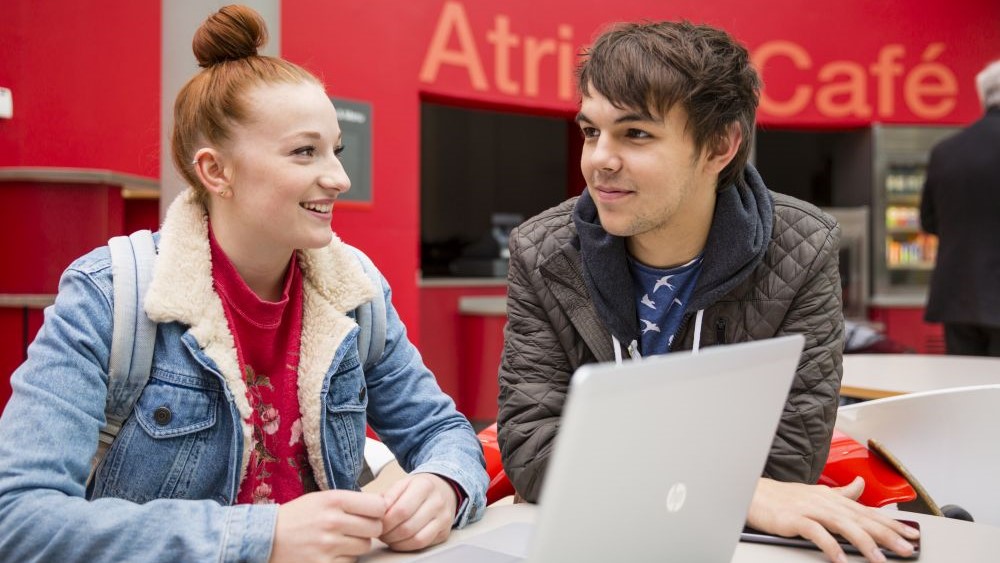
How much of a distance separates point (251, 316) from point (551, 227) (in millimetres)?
637

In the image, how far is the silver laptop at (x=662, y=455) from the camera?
0.75 m

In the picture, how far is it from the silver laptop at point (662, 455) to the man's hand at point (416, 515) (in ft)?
1.29

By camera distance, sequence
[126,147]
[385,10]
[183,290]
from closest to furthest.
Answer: [183,290] < [126,147] < [385,10]

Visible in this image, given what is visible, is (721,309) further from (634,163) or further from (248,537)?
(248,537)

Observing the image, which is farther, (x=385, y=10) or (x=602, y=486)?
(x=385, y=10)

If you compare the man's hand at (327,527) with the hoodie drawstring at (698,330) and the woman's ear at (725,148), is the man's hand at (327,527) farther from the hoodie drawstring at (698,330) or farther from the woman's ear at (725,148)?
the woman's ear at (725,148)

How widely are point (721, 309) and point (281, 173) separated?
2.73 feet

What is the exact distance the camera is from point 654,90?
65.9 inches

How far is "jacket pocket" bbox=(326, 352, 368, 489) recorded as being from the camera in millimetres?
1605

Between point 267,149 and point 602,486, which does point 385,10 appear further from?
point 602,486

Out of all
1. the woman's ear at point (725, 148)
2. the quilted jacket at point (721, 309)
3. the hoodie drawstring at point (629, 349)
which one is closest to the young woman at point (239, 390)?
the quilted jacket at point (721, 309)

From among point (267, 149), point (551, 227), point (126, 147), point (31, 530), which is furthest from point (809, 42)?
point (31, 530)

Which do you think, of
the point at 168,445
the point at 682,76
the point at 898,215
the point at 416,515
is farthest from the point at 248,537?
the point at 898,215

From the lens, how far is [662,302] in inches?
72.2
